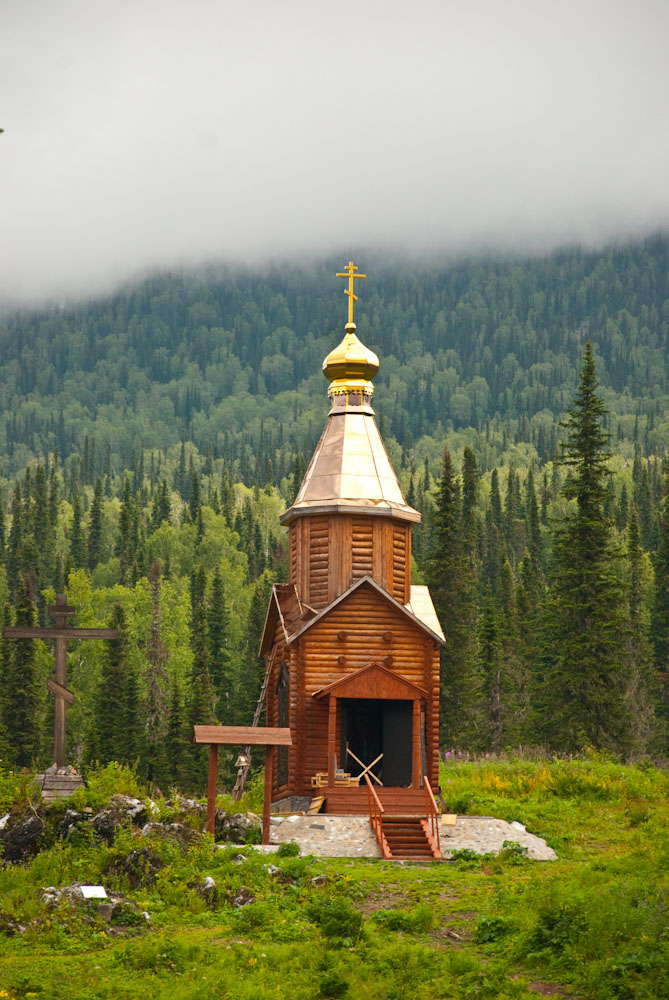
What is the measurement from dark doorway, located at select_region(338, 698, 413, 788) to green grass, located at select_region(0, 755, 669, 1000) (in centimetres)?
1036

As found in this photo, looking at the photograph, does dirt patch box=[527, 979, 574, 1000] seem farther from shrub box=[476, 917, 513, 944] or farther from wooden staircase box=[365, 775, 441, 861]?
wooden staircase box=[365, 775, 441, 861]

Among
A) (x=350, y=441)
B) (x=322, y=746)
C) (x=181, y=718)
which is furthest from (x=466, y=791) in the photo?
(x=181, y=718)

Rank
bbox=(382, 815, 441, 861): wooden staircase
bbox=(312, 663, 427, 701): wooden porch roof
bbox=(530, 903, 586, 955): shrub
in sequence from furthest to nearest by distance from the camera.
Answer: bbox=(312, 663, 427, 701): wooden porch roof → bbox=(382, 815, 441, 861): wooden staircase → bbox=(530, 903, 586, 955): shrub

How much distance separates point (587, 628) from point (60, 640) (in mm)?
23133

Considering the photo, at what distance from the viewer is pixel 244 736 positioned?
28.1 m

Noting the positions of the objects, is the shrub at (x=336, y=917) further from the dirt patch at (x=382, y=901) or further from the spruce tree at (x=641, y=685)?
the spruce tree at (x=641, y=685)

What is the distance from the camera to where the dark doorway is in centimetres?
3769

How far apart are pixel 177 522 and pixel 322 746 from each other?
11792cm

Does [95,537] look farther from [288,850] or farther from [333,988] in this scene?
[333,988]

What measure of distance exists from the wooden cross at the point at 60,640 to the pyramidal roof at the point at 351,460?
9.63m

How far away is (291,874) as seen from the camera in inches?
949

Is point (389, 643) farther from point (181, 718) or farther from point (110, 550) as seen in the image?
point (110, 550)

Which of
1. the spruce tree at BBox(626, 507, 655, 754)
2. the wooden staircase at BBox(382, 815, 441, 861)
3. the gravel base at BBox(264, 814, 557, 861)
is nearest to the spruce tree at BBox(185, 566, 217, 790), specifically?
the spruce tree at BBox(626, 507, 655, 754)

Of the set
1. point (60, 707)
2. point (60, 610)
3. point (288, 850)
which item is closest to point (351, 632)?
point (60, 610)
